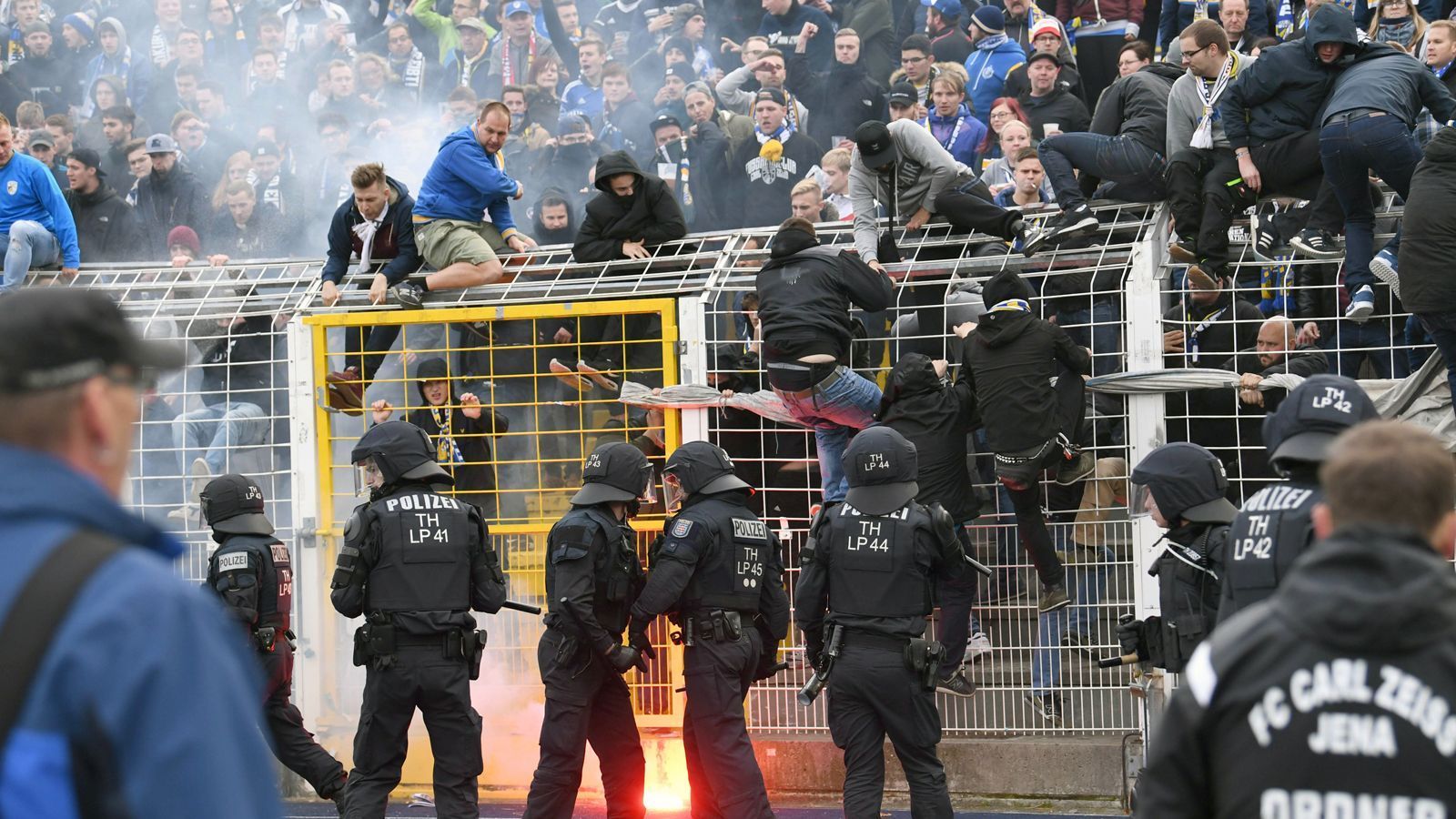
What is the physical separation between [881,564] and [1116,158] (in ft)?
10.5

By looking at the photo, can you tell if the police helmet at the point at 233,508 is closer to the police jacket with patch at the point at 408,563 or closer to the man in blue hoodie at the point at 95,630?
the police jacket with patch at the point at 408,563

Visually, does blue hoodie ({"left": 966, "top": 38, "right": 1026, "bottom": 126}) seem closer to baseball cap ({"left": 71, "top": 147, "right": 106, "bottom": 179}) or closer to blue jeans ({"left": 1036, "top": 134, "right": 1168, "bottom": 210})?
blue jeans ({"left": 1036, "top": 134, "right": 1168, "bottom": 210})

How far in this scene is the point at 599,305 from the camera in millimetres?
9555

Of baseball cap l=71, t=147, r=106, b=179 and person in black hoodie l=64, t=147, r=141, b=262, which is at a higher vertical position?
baseball cap l=71, t=147, r=106, b=179

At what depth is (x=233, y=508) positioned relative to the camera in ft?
28.9

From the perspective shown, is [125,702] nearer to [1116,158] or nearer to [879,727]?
[879,727]

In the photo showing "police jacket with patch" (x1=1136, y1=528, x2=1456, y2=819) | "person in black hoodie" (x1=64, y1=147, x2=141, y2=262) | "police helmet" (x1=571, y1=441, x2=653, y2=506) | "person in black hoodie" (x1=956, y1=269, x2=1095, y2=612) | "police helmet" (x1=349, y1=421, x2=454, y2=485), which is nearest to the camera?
"police jacket with patch" (x1=1136, y1=528, x2=1456, y2=819)

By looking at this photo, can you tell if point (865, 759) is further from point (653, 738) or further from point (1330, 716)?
point (1330, 716)

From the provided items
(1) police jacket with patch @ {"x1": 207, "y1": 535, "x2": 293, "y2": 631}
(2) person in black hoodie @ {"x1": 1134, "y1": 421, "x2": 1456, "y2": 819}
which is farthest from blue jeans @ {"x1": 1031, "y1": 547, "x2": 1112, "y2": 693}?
(2) person in black hoodie @ {"x1": 1134, "y1": 421, "x2": 1456, "y2": 819}

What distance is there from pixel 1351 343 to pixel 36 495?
25.6 feet

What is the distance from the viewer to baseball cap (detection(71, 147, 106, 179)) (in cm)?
1345

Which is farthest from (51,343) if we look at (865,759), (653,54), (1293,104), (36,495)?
(653,54)

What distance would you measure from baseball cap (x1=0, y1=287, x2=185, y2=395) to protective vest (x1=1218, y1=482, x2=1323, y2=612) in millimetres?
3943

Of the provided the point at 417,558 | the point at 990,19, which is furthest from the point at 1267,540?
the point at 990,19
